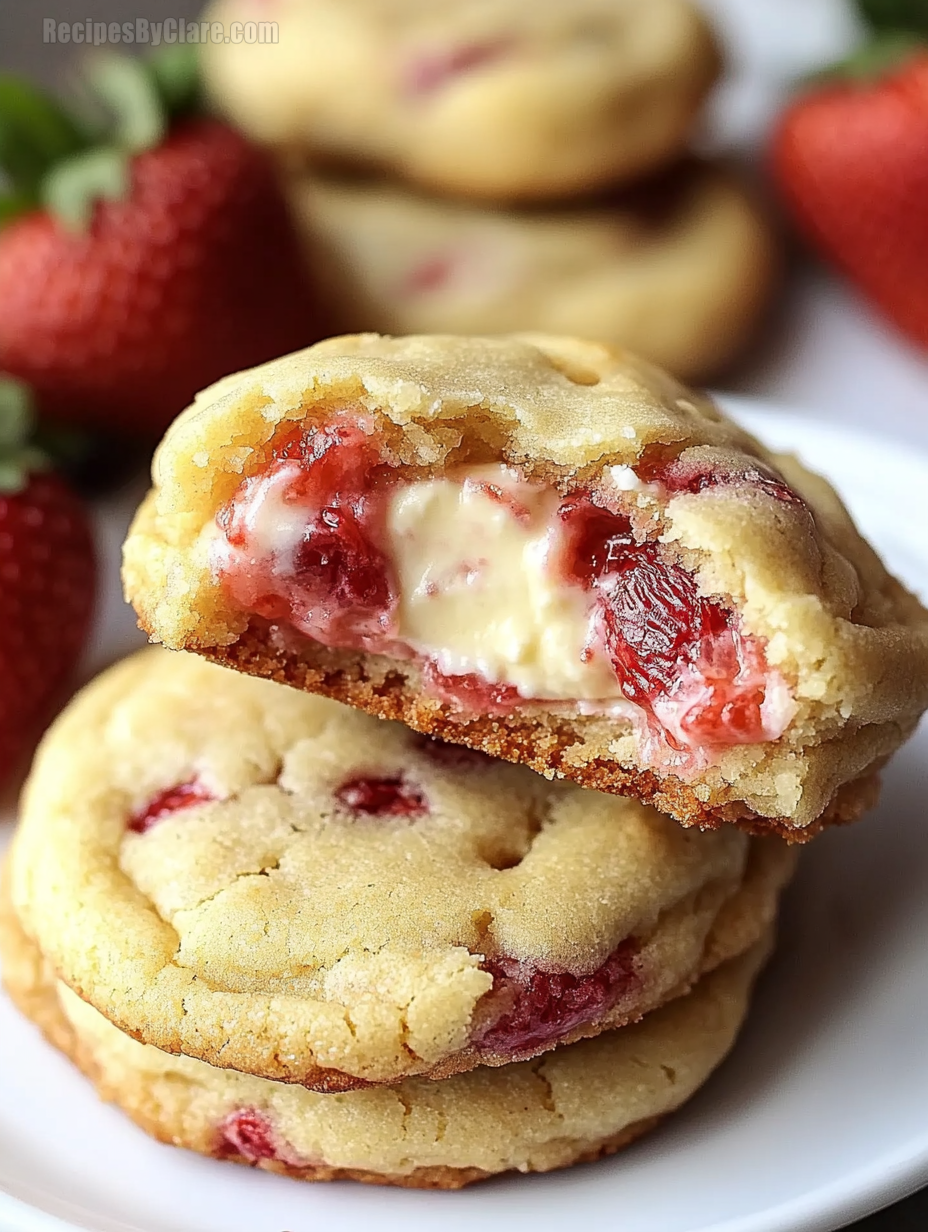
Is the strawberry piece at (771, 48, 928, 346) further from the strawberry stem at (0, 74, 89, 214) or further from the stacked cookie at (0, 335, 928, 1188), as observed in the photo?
the stacked cookie at (0, 335, 928, 1188)

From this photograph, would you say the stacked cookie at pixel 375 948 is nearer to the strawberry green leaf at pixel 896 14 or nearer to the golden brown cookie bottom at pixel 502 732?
the golden brown cookie bottom at pixel 502 732

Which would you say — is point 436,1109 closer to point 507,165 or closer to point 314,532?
point 314,532

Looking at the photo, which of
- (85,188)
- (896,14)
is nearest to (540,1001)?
(85,188)

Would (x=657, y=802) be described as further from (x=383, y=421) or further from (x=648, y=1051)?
(x=383, y=421)

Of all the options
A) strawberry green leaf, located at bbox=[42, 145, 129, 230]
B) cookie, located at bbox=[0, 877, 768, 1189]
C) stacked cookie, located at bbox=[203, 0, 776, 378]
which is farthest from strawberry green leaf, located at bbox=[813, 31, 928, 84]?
cookie, located at bbox=[0, 877, 768, 1189]

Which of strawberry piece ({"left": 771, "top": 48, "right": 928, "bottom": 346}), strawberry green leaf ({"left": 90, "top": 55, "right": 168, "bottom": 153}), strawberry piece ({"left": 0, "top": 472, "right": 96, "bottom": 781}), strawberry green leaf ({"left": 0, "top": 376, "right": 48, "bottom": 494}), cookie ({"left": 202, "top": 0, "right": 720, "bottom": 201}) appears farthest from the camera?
strawberry piece ({"left": 771, "top": 48, "right": 928, "bottom": 346})
